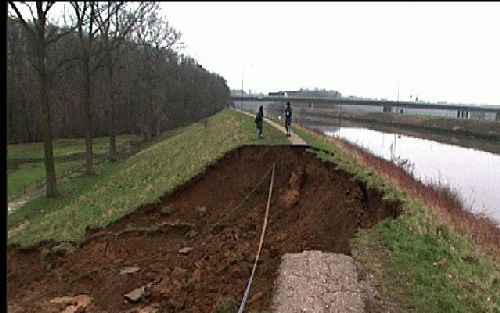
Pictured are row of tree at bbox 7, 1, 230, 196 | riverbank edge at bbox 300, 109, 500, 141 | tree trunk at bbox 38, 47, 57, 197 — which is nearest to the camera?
tree trunk at bbox 38, 47, 57, 197

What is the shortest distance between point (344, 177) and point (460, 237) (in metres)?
3.73

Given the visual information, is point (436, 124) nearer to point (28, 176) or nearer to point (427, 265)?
point (28, 176)

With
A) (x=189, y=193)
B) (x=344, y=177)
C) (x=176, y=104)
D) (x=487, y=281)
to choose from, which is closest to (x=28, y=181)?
(x=189, y=193)

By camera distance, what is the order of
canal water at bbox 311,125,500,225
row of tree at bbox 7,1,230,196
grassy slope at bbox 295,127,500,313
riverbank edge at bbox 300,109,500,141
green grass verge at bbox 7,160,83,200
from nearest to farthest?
grassy slope at bbox 295,127,500,313, canal water at bbox 311,125,500,225, green grass verge at bbox 7,160,83,200, row of tree at bbox 7,1,230,196, riverbank edge at bbox 300,109,500,141

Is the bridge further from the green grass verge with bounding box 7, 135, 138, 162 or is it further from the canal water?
the canal water

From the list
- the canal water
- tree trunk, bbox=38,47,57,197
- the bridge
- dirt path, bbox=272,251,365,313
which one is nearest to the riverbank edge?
the bridge

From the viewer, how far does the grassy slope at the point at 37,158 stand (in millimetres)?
23484

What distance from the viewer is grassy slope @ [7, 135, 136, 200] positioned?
23484 millimetres

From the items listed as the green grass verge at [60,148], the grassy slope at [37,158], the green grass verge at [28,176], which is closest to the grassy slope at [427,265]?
the green grass verge at [28,176]

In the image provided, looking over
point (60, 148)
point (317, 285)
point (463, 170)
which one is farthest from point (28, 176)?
point (463, 170)

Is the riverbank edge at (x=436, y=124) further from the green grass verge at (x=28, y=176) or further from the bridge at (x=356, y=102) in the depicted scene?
the green grass verge at (x=28, y=176)

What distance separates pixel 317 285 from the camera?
6340 millimetres

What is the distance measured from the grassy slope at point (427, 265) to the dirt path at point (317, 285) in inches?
18.9

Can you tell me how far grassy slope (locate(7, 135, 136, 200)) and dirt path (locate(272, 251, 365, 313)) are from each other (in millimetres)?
18056
